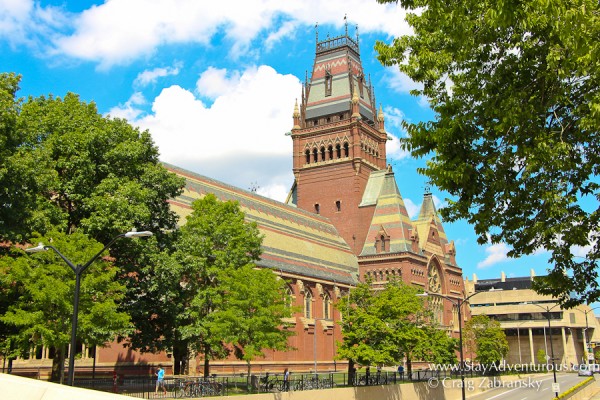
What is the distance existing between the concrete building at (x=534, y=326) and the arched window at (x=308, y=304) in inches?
2400

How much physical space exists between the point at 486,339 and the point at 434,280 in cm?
1615

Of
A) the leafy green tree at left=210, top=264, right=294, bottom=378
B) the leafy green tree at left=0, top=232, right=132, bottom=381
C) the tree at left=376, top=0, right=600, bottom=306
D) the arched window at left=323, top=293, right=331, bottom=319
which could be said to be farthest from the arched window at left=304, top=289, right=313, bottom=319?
the tree at left=376, top=0, right=600, bottom=306

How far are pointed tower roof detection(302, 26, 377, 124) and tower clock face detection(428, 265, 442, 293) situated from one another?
77.1 ft

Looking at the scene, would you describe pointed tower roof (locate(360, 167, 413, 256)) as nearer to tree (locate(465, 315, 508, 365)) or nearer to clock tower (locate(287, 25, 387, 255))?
clock tower (locate(287, 25, 387, 255))

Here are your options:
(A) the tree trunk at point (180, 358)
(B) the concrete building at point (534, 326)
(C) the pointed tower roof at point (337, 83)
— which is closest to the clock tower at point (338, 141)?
(C) the pointed tower roof at point (337, 83)

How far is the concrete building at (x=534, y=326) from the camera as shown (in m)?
123

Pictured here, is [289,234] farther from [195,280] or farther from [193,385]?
[193,385]

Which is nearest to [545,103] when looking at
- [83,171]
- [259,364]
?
[83,171]

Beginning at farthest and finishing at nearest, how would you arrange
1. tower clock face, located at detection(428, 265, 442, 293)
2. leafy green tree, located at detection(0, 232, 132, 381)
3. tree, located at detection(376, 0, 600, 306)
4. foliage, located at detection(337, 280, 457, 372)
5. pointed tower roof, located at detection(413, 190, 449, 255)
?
pointed tower roof, located at detection(413, 190, 449, 255), tower clock face, located at detection(428, 265, 442, 293), foliage, located at detection(337, 280, 457, 372), leafy green tree, located at detection(0, 232, 132, 381), tree, located at detection(376, 0, 600, 306)

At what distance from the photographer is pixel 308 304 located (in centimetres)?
6956

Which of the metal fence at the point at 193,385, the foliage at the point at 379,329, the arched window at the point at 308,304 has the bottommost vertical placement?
the metal fence at the point at 193,385

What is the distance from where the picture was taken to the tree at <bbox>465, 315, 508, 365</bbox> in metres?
70.6

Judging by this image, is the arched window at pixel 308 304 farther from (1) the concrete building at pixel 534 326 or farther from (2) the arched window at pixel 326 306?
(1) the concrete building at pixel 534 326

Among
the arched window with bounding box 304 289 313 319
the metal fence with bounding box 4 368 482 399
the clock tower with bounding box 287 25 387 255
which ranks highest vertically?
the clock tower with bounding box 287 25 387 255
